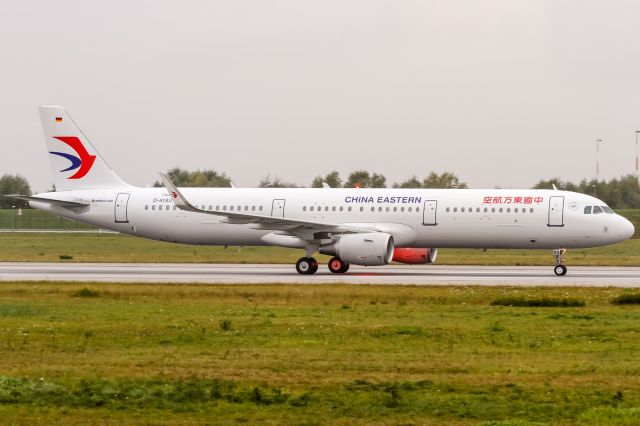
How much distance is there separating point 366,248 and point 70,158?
15686 millimetres

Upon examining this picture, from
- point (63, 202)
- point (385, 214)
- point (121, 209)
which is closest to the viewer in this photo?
point (385, 214)

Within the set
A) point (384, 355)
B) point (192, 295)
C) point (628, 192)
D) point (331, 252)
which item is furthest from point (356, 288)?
point (628, 192)

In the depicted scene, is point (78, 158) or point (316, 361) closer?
point (316, 361)

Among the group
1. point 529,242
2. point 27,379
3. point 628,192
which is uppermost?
point 628,192

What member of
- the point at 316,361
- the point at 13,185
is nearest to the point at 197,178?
the point at 13,185

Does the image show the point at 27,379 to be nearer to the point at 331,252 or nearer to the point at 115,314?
the point at 115,314

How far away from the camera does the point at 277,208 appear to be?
1799 inches

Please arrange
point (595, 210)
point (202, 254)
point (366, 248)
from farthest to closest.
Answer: point (202, 254), point (595, 210), point (366, 248)

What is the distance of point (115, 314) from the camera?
81.7ft

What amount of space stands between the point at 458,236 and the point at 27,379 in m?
29.9

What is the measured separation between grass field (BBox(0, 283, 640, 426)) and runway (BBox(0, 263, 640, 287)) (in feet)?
27.8

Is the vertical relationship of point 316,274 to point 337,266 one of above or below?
below

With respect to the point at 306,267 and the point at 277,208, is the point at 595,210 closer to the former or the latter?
the point at 306,267

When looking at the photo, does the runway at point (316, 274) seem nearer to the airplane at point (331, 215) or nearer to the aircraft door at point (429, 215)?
the airplane at point (331, 215)
